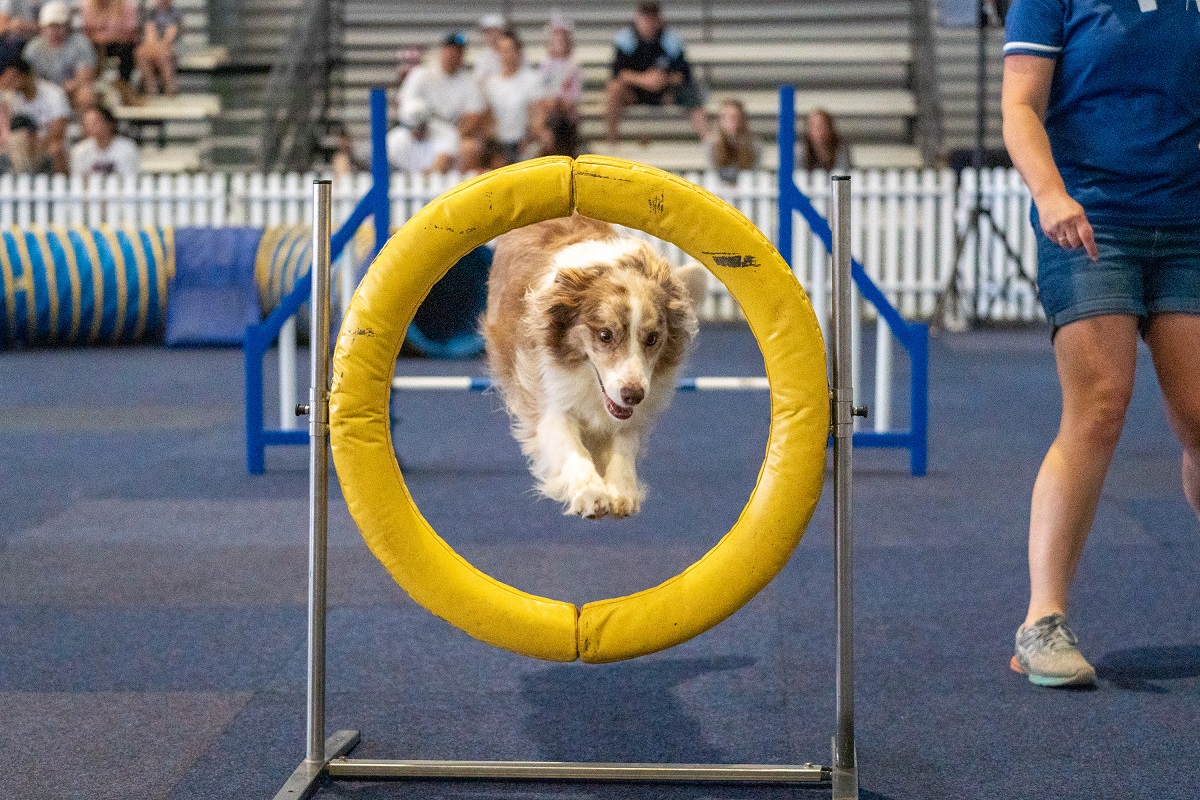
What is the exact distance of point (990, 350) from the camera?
983 centimetres

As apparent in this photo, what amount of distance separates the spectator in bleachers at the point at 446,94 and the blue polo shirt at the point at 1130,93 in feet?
30.0

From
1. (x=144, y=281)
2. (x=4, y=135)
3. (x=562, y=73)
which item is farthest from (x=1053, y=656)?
(x=4, y=135)

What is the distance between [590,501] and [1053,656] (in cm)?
124

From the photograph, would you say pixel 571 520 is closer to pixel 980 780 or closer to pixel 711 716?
pixel 711 716

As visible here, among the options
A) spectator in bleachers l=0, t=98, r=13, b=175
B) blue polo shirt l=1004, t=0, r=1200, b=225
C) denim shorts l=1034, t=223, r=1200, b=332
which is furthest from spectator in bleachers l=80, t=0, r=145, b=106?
denim shorts l=1034, t=223, r=1200, b=332

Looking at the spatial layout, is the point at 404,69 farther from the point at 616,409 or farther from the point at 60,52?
the point at 616,409

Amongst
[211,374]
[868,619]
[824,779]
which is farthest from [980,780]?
[211,374]

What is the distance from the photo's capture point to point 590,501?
2.70 meters

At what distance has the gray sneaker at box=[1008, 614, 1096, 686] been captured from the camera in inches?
122

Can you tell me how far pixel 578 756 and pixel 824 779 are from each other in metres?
0.52

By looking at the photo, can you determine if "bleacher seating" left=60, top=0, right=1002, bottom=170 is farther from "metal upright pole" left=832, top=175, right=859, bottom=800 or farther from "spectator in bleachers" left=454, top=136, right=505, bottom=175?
"metal upright pole" left=832, top=175, right=859, bottom=800

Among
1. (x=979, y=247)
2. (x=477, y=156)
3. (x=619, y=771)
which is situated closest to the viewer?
(x=619, y=771)

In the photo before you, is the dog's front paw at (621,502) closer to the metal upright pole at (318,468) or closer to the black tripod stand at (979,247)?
the metal upright pole at (318,468)

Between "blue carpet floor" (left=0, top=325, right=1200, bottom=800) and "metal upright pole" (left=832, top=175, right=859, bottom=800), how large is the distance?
120mm
